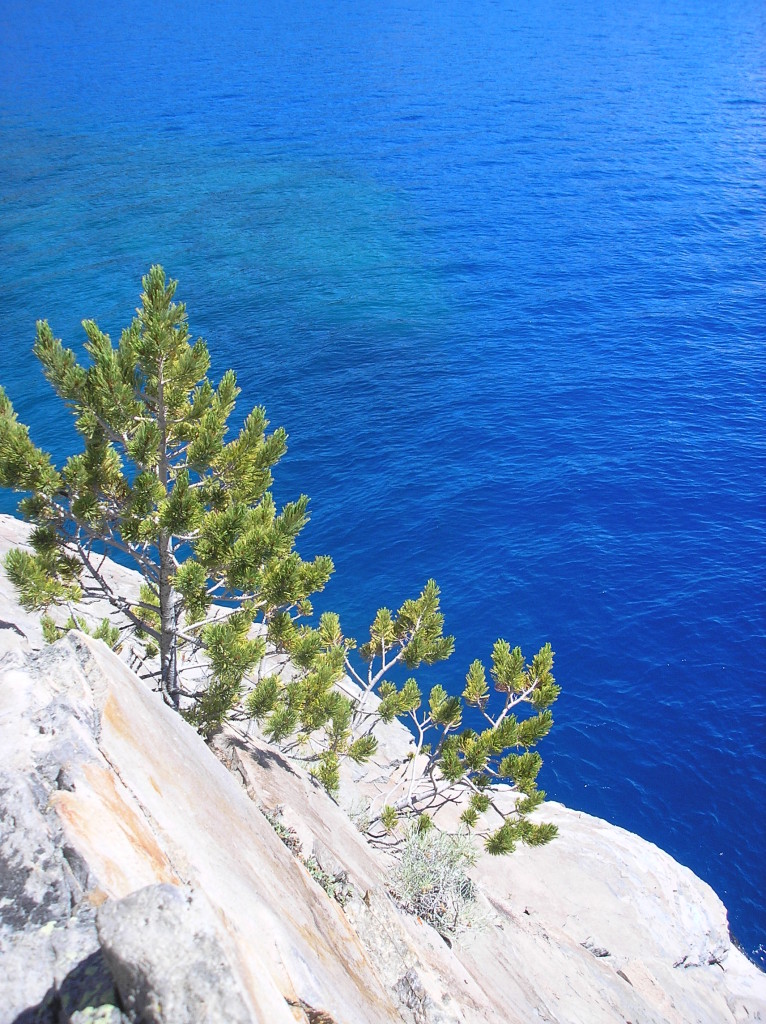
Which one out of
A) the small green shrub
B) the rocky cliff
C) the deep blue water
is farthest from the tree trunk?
the deep blue water

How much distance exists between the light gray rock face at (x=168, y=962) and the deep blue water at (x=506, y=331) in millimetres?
23186

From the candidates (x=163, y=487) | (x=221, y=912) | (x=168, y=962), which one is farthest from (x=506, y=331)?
(x=168, y=962)

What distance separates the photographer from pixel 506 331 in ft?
176

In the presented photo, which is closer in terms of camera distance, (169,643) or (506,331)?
(169,643)

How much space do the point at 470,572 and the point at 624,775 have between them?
36.0 feet

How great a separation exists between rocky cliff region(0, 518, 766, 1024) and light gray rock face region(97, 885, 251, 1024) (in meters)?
0.01

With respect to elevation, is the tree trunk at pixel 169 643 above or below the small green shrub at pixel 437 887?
above

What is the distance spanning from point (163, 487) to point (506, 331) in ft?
141

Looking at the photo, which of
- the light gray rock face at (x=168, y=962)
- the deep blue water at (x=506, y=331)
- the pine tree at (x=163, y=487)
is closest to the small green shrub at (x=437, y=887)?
the pine tree at (x=163, y=487)

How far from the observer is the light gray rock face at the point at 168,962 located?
5703mm

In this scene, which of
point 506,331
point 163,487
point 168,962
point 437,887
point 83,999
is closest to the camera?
point 168,962

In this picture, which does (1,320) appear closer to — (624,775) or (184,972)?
(624,775)

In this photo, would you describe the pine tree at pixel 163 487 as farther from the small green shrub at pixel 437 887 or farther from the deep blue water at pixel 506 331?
the deep blue water at pixel 506 331

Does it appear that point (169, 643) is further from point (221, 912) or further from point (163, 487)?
point (221, 912)
